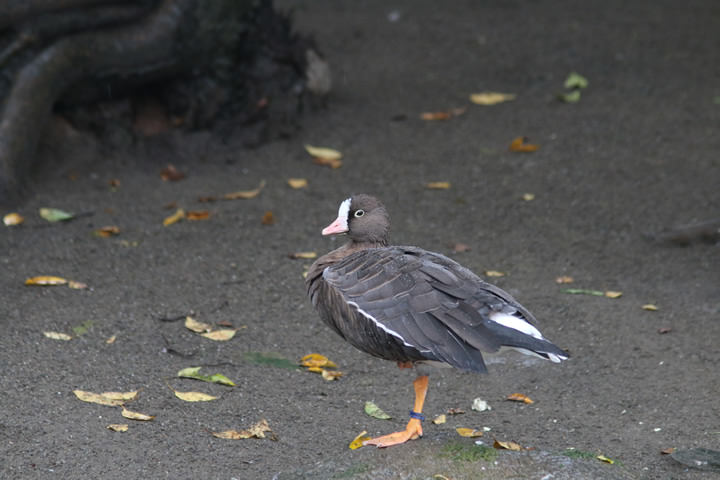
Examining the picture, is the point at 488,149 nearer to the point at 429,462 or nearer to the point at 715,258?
the point at 715,258

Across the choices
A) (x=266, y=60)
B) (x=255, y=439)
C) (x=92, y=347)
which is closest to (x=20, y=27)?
(x=266, y=60)

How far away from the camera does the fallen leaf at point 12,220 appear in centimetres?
630

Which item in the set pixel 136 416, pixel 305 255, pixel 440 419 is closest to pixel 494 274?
pixel 305 255

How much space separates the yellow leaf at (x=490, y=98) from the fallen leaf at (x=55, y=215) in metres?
3.97

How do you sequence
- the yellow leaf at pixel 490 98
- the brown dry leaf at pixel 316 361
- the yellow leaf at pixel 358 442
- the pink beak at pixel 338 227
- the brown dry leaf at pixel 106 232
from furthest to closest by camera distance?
the yellow leaf at pixel 490 98, the brown dry leaf at pixel 106 232, the brown dry leaf at pixel 316 361, the pink beak at pixel 338 227, the yellow leaf at pixel 358 442

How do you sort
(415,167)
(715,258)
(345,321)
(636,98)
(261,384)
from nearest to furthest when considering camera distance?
(345,321)
(261,384)
(715,258)
(415,167)
(636,98)

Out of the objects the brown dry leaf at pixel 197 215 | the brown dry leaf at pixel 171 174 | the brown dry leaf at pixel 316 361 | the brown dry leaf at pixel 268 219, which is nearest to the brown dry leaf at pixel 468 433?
the brown dry leaf at pixel 316 361

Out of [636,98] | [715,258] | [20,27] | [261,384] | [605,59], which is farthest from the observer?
[605,59]

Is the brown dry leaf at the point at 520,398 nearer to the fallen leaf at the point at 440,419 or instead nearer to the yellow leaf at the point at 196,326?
the fallen leaf at the point at 440,419

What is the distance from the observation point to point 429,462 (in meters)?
3.59

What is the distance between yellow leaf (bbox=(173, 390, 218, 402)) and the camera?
4.37m

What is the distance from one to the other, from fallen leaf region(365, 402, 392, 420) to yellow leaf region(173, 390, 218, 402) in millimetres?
752

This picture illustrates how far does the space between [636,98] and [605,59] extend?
1016 millimetres

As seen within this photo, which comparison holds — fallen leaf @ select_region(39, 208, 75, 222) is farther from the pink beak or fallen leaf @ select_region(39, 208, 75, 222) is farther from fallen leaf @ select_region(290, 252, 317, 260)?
the pink beak
